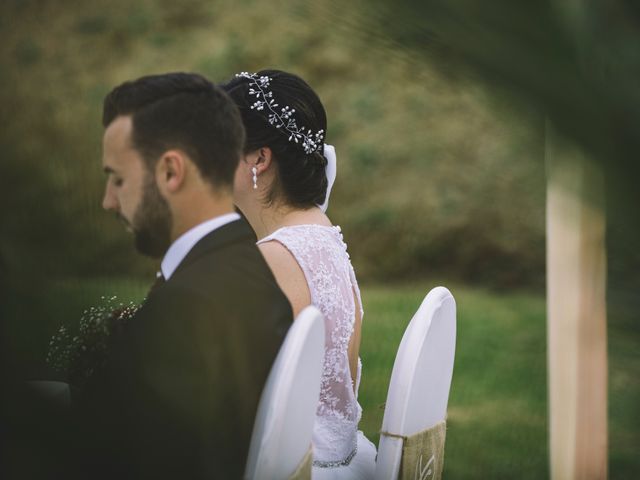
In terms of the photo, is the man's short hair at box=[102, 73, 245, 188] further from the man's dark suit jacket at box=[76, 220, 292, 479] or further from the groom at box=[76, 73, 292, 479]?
the man's dark suit jacket at box=[76, 220, 292, 479]

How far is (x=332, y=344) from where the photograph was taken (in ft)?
6.70

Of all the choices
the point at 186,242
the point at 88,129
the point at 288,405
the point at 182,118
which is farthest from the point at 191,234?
the point at 88,129

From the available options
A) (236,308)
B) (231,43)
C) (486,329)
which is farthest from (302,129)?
(231,43)

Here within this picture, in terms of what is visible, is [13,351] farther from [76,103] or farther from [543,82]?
[543,82]

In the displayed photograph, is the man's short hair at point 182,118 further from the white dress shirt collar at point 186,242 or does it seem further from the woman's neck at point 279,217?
the woman's neck at point 279,217

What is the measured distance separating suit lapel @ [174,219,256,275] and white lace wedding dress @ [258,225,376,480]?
664mm

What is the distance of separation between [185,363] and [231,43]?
23.1 ft

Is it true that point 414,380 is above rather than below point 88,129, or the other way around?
above

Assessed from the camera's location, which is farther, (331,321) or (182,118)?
(331,321)

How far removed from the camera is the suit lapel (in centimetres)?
126

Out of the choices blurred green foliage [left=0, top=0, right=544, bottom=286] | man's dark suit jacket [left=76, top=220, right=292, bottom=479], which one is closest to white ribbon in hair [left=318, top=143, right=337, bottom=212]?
man's dark suit jacket [left=76, top=220, right=292, bottom=479]

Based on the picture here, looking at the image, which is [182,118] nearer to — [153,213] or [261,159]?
[153,213]

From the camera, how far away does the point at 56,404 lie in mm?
341

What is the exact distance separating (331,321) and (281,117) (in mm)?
522
